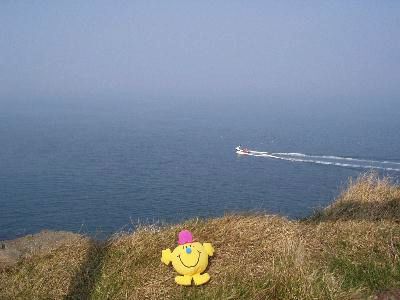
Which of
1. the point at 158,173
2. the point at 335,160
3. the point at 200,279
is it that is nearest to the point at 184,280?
the point at 200,279

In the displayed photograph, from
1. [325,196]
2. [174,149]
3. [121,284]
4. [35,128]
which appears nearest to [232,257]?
[121,284]

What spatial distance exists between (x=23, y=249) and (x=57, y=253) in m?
0.95

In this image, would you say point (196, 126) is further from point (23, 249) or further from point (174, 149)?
point (23, 249)

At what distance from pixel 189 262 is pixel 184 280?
9.3 inches

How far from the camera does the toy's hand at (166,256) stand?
6.10m

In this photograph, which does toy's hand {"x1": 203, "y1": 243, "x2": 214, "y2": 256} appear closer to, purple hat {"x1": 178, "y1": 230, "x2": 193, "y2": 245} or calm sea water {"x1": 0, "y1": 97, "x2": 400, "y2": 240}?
purple hat {"x1": 178, "y1": 230, "x2": 193, "y2": 245}

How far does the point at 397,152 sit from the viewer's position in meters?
54.2

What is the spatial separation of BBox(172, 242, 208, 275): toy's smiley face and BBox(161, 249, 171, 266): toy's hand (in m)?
0.15

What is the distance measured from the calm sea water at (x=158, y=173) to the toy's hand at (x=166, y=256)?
9.69 m

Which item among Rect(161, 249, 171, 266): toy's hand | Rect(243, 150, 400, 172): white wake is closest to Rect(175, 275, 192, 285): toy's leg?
Rect(161, 249, 171, 266): toy's hand

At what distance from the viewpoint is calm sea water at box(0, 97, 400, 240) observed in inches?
1367

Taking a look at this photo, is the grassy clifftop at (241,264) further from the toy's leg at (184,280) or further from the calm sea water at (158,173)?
the calm sea water at (158,173)

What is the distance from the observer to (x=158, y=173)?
50125mm

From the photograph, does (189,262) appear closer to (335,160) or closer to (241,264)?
(241,264)
